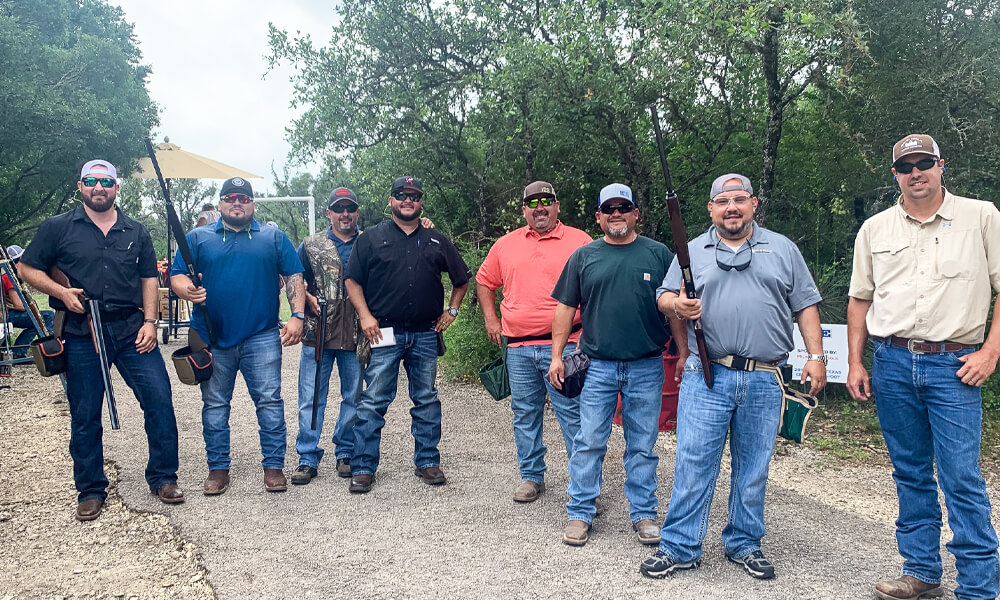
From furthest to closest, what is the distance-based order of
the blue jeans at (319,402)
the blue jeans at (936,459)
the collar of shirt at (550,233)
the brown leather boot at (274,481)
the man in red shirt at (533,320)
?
the blue jeans at (319,402), the brown leather boot at (274,481), the collar of shirt at (550,233), the man in red shirt at (533,320), the blue jeans at (936,459)

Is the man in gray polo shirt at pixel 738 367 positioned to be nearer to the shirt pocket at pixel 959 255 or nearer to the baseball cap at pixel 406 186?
the shirt pocket at pixel 959 255

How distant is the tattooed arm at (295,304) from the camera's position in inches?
204

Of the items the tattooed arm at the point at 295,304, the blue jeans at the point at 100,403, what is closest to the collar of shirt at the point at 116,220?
the blue jeans at the point at 100,403

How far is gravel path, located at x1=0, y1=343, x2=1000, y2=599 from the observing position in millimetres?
3537

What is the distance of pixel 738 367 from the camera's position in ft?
11.7

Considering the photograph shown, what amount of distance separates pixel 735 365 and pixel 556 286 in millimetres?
1183

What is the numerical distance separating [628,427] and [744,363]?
90 cm

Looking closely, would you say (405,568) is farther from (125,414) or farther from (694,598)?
(125,414)

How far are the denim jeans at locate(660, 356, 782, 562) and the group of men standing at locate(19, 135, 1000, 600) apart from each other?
10 mm

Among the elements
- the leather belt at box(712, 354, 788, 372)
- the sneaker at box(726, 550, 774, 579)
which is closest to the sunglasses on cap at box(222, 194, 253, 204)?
the leather belt at box(712, 354, 788, 372)

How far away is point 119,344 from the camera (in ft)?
15.5

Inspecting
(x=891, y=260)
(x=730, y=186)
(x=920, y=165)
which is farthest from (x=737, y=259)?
(x=920, y=165)

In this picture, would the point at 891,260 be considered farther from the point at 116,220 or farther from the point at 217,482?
the point at 116,220

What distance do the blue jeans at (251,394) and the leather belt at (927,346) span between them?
3.81m
